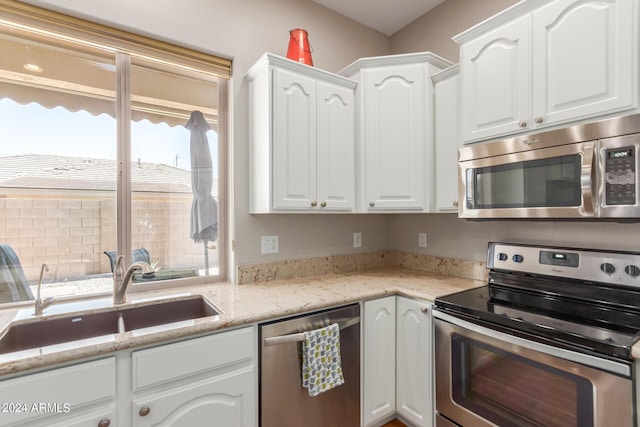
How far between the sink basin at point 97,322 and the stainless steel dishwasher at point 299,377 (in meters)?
0.31

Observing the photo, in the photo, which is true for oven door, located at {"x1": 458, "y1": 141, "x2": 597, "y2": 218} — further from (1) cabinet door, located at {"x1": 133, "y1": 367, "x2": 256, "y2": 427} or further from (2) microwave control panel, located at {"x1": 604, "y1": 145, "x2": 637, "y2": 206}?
(1) cabinet door, located at {"x1": 133, "y1": 367, "x2": 256, "y2": 427}

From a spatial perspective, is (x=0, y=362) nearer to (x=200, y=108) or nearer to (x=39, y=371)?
(x=39, y=371)

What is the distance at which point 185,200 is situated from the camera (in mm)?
1912

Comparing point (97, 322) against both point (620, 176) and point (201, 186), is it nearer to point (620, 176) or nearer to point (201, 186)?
point (201, 186)

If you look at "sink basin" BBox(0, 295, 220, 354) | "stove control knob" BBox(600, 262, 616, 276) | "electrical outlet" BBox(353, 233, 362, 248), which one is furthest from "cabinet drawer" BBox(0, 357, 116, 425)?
"stove control knob" BBox(600, 262, 616, 276)

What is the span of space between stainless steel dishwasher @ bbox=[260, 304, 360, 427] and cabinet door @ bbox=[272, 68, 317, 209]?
66cm

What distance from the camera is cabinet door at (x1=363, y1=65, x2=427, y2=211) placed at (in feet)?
6.38

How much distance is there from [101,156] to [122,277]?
0.66m

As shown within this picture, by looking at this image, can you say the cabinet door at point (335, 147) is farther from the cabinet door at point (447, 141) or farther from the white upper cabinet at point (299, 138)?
the cabinet door at point (447, 141)

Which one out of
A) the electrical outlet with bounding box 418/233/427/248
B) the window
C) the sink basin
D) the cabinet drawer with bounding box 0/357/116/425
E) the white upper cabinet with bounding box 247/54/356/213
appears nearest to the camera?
the cabinet drawer with bounding box 0/357/116/425

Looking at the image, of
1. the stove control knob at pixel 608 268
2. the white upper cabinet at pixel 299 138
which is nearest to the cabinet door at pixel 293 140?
the white upper cabinet at pixel 299 138

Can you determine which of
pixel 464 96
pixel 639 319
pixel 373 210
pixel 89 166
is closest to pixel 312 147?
pixel 373 210

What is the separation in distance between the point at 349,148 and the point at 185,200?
3.53 ft

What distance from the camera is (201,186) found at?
6.40 feet
